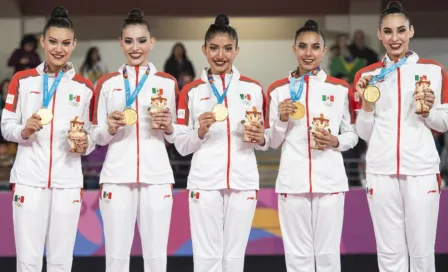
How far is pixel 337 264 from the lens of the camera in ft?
18.6

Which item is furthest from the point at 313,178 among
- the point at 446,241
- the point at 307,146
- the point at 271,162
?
the point at 271,162

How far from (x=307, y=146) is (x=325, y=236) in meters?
0.62

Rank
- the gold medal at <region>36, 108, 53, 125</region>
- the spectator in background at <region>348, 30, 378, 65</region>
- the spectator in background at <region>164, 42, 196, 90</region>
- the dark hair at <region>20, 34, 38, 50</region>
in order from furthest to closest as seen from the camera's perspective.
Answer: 1. the spectator in background at <region>348, 30, 378, 65</region>
2. the dark hair at <region>20, 34, 38, 50</region>
3. the spectator in background at <region>164, 42, 196, 90</region>
4. the gold medal at <region>36, 108, 53, 125</region>

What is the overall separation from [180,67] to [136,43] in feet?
14.3

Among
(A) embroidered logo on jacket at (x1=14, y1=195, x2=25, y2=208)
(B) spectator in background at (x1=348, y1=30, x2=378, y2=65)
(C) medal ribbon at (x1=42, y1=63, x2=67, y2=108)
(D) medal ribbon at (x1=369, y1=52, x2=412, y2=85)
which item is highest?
(B) spectator in background at (x1=348, y1=30, x2=378, y2=65)

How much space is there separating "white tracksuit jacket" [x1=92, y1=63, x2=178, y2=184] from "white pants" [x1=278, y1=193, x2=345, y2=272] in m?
0.88

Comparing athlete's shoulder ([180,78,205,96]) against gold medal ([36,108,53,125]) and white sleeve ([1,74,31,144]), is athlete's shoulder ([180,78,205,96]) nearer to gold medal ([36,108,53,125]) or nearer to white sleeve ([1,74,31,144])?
gold medal ([36,108,53,125])

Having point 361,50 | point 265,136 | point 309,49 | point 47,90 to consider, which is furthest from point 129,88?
point 361,50

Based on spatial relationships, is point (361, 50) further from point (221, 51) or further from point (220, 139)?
point (220, 139)

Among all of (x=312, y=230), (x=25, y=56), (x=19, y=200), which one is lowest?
(x=312, y=230)

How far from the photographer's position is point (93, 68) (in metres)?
10.2

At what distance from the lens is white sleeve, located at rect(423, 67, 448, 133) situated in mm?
5582

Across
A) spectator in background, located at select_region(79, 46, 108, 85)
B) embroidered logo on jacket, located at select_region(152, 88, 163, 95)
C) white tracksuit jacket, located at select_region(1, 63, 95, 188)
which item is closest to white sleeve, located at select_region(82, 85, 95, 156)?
white tracksuit jacket, located at select_region(1, 63, 95, 188)

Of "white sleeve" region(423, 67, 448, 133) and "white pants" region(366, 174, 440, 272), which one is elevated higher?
"white sleeve" region(423, 67, 448, 133)
